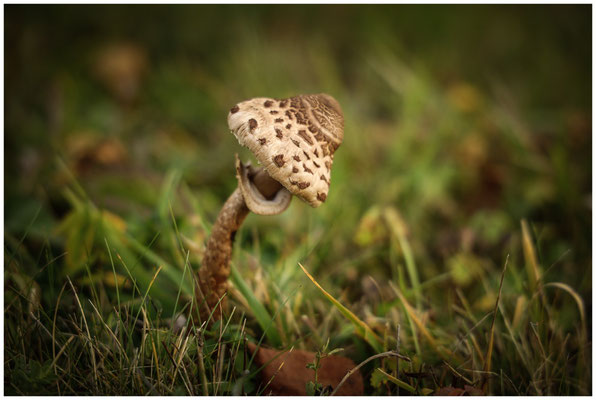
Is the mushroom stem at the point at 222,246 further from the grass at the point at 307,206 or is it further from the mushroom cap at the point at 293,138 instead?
the mushroom cap at the point at 293,138

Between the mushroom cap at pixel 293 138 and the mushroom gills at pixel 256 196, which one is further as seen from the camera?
the mushroom gills at pixel 256 196

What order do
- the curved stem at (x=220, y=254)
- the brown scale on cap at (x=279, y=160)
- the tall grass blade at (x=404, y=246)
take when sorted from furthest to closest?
the tall grass blade at (x=404, y=246) < the curved stem at (x=220, y=254) < the brown scale on cap at (x=279, y=160)

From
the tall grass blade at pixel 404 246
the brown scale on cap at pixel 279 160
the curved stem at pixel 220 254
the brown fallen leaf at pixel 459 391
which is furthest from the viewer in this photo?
the tall grass blade at pixel 404 246

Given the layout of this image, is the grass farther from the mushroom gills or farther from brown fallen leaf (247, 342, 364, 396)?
the mushroom gills

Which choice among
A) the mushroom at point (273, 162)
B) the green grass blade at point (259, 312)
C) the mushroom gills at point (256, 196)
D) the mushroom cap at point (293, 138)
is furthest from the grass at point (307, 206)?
the mushroom cap at point (293, 138)

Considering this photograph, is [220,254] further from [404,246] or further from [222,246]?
[404,246]

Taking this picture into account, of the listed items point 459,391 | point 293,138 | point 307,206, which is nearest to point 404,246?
point 459,391

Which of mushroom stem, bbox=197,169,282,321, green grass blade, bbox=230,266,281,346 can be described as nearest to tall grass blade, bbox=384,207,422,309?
green grass blade, bbox=230,266,281,346
